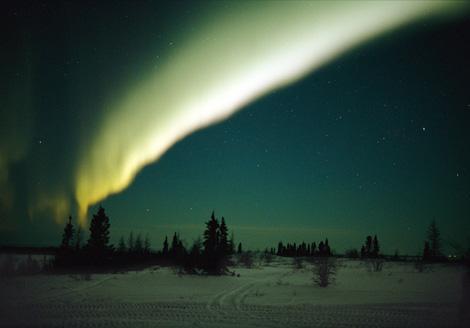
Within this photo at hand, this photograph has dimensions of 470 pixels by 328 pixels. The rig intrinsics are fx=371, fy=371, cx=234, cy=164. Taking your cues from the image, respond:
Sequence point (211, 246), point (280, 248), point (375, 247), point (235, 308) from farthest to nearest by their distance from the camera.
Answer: point (280, 248) < point (375, 247) < point (211, 246) < point (235, 308)

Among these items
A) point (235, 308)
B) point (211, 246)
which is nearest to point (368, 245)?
point (211, 246)

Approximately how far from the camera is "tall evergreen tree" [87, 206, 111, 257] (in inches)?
1884

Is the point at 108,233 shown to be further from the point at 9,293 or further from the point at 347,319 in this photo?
the point at 347,319

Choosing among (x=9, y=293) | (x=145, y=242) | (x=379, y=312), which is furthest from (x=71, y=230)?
(x=379, y=312)

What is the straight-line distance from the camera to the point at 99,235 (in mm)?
49594

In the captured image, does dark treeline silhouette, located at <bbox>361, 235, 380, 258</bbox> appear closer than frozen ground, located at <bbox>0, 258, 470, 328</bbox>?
No

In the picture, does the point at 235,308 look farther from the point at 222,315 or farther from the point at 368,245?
the point at 368,245

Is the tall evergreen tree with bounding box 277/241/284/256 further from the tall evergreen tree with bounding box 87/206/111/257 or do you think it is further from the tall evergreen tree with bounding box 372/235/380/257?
the tall evergreen tree with bounding box 87/206/111/257

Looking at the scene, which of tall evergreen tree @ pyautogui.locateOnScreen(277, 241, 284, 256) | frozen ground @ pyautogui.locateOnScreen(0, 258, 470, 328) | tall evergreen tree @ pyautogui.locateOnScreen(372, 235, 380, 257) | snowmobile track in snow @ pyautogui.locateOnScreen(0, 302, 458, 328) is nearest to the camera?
snowmobile track in snow @ pyautogui.locateOnScreen(0, 302, 458, 328)

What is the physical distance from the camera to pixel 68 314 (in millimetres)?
13789

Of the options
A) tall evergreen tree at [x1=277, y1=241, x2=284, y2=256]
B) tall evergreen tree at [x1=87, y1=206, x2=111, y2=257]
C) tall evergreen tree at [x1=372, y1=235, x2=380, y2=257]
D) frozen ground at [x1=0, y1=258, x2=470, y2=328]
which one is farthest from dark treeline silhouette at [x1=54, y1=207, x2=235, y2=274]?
tall evergreen tree at [x1=277, y1=241, x2=284, y2=256]

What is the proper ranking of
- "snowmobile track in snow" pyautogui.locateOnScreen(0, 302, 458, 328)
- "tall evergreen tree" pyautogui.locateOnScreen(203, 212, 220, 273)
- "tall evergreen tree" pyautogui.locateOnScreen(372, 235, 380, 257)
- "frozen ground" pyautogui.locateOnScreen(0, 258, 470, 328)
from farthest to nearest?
1. "tall evergreen tree" pyautogui.locateOnScreen(372, 235, 380, 257)
2. "tall evergreen tree" pyautogui.locateOnScreen(203, 212, 220, 273)
3. "frozen ground" pyautogui.locateOnScreen(0, 258, 470, 328)
4. "snowmobile track in snow" pyautogui.locateOnScreen(0, 302, 458, 328)

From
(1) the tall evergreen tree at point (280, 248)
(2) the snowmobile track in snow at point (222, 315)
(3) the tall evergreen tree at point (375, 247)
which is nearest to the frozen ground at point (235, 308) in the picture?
(2) the snowmobile track in snow at point (222, 315)

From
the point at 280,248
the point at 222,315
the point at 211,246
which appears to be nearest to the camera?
the point at 222,315
